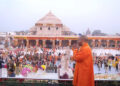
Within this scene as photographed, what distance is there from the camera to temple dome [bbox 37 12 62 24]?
11.6ft

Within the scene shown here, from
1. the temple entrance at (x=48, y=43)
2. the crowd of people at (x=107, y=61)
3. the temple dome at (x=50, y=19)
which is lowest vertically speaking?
the crowd of people at (x=107, y=61)

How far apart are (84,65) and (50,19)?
143 cm

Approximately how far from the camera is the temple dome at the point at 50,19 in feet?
11.6

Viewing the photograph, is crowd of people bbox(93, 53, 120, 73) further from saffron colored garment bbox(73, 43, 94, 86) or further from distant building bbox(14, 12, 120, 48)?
saffron colored garment bbox(73, 43, 94, 86)

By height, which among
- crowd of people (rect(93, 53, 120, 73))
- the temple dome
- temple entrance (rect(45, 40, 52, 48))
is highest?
the temple dome

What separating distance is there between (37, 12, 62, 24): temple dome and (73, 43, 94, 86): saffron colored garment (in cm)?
120


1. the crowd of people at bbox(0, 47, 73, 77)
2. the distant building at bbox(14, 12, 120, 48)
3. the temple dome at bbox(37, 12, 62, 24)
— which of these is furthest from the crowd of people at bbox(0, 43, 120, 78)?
the temple dome at bbox(37, 12, 62, 24)

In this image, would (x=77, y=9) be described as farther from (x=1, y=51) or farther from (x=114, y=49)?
(x=1, y=51)

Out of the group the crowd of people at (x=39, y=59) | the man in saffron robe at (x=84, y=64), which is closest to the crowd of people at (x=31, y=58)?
the crowd of people at (x=39, y=59)

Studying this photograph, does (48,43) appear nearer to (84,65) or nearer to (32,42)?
(32,42)

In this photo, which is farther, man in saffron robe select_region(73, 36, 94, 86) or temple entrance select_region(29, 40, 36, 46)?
temple entrance select_region(29, 40, 36, 46)

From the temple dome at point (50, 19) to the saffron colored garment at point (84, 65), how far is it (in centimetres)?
120

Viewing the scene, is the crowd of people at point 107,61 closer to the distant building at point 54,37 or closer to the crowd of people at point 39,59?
the crowd of people at point 39,59

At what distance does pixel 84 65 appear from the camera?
8.51 feet
